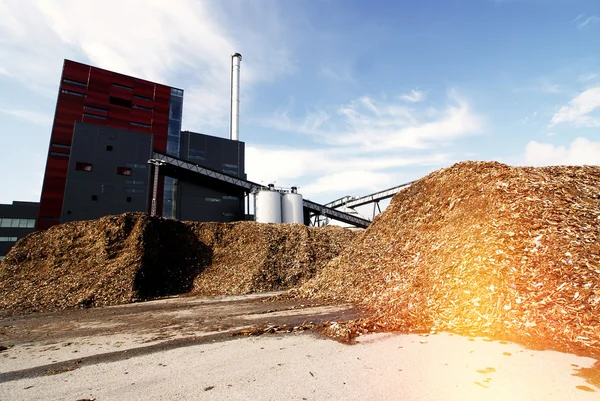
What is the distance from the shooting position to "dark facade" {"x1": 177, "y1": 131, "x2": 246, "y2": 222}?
39.9m

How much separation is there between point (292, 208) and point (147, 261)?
2520cm

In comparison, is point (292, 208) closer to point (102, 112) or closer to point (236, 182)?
point (236, 182)

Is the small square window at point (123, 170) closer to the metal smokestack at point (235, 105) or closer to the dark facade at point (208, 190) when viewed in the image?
the dark facade at point (208, 190)

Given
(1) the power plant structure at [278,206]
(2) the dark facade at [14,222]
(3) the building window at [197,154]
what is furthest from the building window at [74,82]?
(1) the power plant structure at [278,206]

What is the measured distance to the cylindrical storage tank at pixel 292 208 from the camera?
39125 mm

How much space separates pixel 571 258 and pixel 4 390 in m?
9.48

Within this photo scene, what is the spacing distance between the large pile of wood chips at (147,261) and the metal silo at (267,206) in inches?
685

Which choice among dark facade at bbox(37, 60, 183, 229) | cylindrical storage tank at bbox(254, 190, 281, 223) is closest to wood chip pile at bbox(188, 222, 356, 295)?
cylindrical storage tank at bbox(254, 190, 281, 223)

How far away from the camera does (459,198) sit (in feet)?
30.7

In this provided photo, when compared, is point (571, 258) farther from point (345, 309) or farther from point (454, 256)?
point (345, 309)

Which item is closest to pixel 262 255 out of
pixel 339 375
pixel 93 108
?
pixel 339 375

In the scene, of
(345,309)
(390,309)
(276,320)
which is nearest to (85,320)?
(276,320)

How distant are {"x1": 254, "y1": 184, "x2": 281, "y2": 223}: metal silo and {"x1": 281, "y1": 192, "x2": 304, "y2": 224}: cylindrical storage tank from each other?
107 centimetres

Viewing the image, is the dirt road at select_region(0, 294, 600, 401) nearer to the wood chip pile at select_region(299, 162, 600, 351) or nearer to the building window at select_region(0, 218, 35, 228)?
the wood chip pile at select_region(299, 162, 600, 351)
